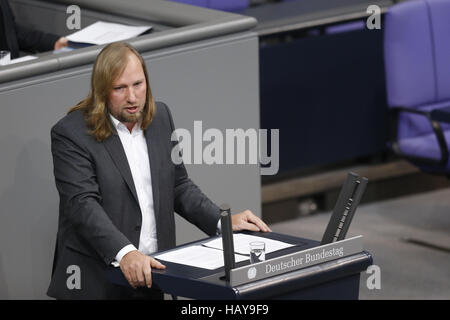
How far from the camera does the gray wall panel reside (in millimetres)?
3984

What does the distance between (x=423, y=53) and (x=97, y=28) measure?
1.96 metres

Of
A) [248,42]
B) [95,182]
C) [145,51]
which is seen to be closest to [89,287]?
[95,182]

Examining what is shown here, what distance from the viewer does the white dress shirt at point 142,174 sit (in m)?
3.63

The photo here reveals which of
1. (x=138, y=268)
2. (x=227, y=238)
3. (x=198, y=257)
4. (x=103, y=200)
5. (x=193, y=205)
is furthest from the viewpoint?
(x=193, y=205)

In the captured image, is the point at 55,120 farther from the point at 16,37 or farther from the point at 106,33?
the point at 16,37

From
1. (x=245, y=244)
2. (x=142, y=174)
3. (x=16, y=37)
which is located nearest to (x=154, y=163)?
(x=142, y=174)

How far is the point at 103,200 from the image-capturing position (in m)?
3.56

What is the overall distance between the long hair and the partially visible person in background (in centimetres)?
181

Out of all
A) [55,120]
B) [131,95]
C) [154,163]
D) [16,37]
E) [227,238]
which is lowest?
[227,238]

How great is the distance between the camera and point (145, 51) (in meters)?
4.36

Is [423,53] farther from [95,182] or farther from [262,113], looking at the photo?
[95,182]

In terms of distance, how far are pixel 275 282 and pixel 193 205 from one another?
0.77 m

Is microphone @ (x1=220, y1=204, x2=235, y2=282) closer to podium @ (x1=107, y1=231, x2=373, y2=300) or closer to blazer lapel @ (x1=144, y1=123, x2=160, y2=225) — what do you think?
podium @ (x1=107, y1=231, x2=373, y2=300)

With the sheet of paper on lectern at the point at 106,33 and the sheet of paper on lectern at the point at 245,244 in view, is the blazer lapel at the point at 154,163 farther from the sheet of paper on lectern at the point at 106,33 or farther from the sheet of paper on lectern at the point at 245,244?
the sheet of paper on lectern at the point at 106,33
